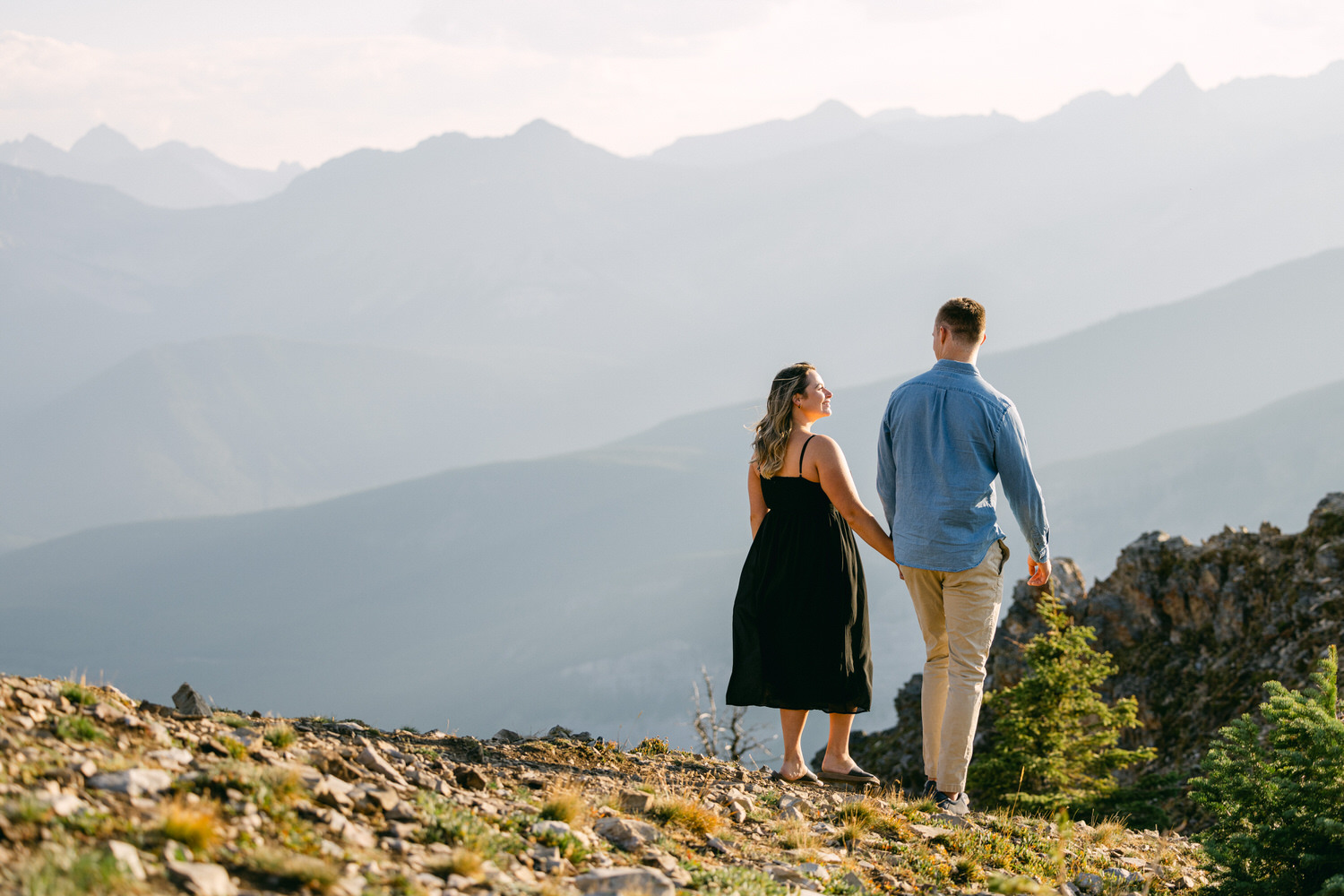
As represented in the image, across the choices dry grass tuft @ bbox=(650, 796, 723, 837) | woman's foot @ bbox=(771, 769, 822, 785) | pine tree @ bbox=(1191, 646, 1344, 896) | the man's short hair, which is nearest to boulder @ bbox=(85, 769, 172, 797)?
dry grass tuft @ bbox=(650, 796, 723, 837)

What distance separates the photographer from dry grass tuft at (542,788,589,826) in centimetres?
484

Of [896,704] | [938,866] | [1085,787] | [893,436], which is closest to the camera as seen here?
[938,866]

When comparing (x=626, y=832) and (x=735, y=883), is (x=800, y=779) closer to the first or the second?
(x=626, y=832)

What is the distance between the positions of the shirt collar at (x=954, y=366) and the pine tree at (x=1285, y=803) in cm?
242

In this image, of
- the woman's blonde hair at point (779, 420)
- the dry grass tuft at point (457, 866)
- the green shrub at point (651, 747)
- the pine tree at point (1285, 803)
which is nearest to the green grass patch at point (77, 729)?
the dry grass tuft at point (457, 866)

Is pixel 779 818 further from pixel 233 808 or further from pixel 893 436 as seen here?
pixel 233 808

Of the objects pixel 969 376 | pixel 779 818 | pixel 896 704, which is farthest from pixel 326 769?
pixel 896 704

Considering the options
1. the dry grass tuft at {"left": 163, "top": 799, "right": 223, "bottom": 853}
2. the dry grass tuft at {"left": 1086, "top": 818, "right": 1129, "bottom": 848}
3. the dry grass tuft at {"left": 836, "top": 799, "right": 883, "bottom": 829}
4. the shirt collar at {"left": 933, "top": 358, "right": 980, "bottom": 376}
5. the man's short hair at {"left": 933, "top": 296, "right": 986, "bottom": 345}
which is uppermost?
the man's short hair at {"left": 933, "top": 296, "right": 986, "bottom": 345}

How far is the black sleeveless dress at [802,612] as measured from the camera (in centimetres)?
643

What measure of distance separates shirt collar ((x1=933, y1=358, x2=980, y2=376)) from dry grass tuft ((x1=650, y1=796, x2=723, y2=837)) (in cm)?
297

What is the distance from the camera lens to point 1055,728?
1082 centimetres

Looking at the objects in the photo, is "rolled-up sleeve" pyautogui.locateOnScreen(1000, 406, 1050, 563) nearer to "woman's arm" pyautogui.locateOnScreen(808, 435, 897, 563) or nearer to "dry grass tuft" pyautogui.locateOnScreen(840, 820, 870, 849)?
"woman's arm" pyautogui.locateOnScreen(808, 435, 897, 563)

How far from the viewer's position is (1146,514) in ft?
549

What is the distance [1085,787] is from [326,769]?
30.2ft
